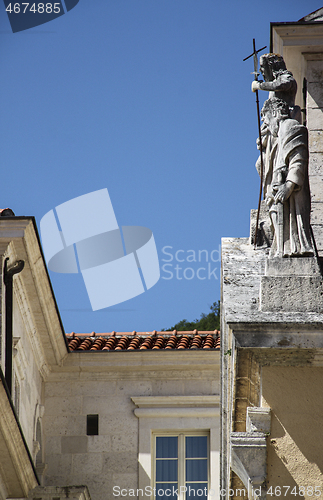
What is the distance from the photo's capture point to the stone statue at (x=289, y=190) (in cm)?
582

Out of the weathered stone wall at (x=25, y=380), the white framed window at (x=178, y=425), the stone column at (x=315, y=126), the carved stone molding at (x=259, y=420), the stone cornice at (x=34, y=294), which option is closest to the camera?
the carved stone molding at (x=259, y=420)

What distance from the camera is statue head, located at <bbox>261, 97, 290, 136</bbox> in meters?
6.43

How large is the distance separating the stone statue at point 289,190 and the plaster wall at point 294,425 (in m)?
0.99

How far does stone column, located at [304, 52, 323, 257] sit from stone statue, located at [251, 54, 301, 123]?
2137 millimetres

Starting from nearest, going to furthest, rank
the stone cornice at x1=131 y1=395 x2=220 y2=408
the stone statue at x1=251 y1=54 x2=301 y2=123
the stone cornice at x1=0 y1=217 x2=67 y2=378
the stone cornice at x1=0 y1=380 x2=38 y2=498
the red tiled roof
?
the stone statue at x1=251 y1=54 x2=301 y2=123, the stone cornice at x1=0 y1=380 x2=38 y2=498, the stone cornice at x1=0 y1=217 x2=67 y2=378, the stone cornice at x1=131 y1=395 x2=220 y2=408, the red tiled roof

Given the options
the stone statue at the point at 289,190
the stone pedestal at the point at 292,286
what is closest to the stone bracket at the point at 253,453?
the stone pedestal at the point at 292,286

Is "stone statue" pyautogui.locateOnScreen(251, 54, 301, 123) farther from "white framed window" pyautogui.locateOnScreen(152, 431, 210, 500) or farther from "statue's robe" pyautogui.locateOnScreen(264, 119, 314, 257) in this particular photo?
"white framed window" pyautogui.locateOnScreen(152, 431, 210, 500)

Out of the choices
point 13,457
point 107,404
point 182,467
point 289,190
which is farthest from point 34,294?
point 289,190

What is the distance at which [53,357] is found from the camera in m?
13.9

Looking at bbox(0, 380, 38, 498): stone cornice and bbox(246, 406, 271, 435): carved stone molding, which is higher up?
bbox(246, 406, 271, 435): carved stone molding

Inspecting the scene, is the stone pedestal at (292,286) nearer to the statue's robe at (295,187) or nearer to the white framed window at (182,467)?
the statue's robe at (295,187)

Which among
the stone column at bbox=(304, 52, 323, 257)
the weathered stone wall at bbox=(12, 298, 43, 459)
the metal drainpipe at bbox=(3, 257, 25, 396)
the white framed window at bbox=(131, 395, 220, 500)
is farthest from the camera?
the white framed window at bbox=(131, 395, 220, 500)

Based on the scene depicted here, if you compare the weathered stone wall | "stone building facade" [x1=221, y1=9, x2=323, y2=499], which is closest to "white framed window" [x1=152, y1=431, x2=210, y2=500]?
the weathered stone wall

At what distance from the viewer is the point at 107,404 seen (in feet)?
46.2
